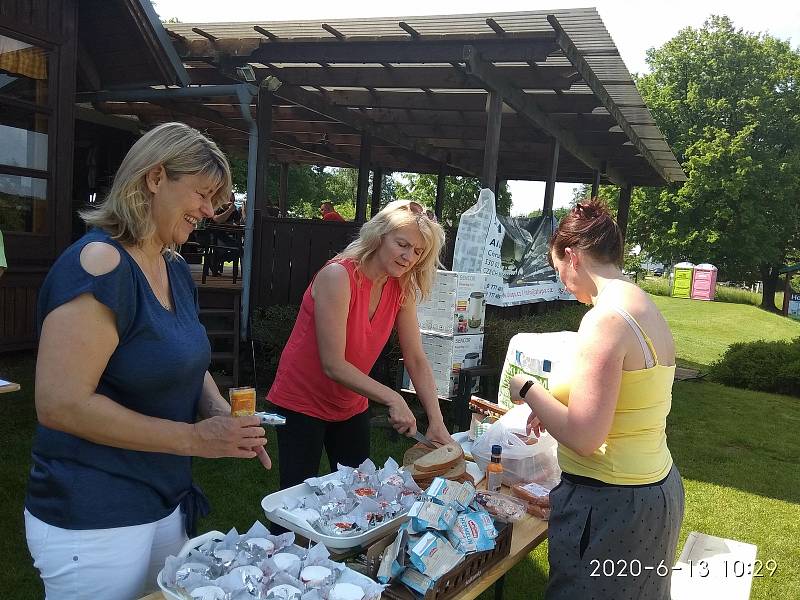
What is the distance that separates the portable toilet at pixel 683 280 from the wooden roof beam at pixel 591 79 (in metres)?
22.0

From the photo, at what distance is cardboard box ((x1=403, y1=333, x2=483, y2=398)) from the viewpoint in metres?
5.52

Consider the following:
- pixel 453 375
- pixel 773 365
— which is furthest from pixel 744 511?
pixel 773 365

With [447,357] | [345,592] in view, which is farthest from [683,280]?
[345,592]

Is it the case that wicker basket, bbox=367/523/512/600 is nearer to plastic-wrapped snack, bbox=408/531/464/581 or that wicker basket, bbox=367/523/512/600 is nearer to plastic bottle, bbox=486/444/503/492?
plastic-wrapped snack, bbox=408/531/464/581

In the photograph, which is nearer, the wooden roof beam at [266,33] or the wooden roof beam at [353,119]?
the wooden roof beam at [266,33]

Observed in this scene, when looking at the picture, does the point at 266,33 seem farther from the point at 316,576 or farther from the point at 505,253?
the point at 316,576

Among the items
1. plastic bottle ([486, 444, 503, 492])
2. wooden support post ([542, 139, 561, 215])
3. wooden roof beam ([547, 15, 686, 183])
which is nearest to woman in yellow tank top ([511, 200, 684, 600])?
plastic bottle ([486, 444, 503, 492])

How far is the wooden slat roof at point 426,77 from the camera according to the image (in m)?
5.43

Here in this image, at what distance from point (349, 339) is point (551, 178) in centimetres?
712

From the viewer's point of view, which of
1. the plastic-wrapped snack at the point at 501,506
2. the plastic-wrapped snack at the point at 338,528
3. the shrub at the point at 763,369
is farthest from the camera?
the shrub at the point at 763,369

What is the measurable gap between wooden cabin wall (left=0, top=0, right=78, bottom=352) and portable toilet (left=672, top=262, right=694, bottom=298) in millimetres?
28565

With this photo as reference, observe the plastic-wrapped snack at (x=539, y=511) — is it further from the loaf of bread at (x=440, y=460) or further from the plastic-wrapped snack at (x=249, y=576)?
the plastic-wrapped snack at (x=249, y=576)

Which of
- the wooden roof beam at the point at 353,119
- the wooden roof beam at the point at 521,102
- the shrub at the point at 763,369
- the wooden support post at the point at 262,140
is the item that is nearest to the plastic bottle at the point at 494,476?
the wooden roof beam at the point at 521,102

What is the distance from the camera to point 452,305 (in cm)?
550
